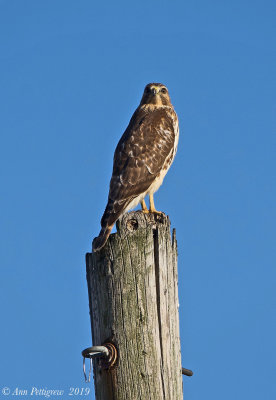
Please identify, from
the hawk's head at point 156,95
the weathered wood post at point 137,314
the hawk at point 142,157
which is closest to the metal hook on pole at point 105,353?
the weathered wood post at point 137,314

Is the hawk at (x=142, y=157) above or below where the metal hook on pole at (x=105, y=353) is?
above

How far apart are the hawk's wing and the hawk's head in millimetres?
402

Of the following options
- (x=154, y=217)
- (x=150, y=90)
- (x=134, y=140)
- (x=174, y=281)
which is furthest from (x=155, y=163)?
(x=174, y=281)

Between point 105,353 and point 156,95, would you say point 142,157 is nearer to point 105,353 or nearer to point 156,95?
point 156,95

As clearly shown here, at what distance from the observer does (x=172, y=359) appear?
3811 mm

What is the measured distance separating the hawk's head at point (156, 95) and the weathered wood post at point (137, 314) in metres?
4.67

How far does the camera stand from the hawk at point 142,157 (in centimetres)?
627

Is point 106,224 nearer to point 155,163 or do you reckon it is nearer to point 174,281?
point 174,281

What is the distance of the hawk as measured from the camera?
6.27 meters

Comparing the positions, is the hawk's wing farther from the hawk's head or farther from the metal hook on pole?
the metal hook on pole

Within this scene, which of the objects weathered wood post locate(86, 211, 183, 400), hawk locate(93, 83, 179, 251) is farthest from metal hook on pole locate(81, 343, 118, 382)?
hawk locate(93, 83, 179, 251)

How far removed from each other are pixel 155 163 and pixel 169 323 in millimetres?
3416

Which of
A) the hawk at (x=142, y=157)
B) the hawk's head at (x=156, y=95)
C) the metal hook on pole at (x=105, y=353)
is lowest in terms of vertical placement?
the metal hook on pole at (x=105, y=353)

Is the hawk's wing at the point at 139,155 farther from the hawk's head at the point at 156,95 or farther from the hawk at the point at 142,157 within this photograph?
the hawk's head at the point at 156,95
